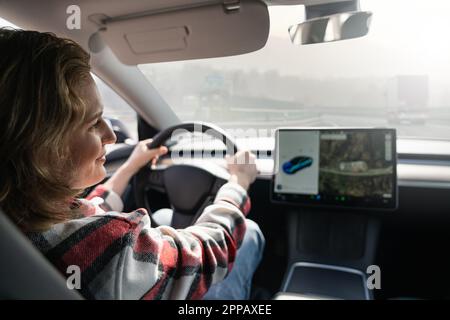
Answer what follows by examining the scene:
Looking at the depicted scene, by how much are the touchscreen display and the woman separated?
0.86 m

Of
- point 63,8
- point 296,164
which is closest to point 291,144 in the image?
point 296,164

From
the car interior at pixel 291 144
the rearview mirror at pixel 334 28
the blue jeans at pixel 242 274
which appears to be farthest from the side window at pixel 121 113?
the rearview mirror at pixel 334 28

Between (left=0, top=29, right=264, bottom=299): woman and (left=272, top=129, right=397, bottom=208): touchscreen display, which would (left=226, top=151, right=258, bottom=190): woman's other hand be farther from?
(left=0, top=29, right=264, bottom=299): woman

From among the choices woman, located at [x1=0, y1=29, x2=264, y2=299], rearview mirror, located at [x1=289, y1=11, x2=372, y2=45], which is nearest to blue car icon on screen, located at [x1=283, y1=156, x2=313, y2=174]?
rearview mirror, located at [x1=289, y1=11, x2=372, y2=45]

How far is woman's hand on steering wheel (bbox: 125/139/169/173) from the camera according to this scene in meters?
1.65

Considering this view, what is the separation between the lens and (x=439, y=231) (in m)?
1.76

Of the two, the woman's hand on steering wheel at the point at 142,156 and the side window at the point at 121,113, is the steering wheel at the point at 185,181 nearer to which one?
the woman's hand on steering wheel at the point at 142,156

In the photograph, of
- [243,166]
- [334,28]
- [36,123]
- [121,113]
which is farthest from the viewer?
[121,113]

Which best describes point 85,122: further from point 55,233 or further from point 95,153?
point 55,233

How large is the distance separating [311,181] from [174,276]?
929 mm

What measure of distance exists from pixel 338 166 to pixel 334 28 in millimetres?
595

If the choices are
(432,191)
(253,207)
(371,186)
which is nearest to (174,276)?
(371,186)

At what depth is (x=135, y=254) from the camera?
712 millimetres

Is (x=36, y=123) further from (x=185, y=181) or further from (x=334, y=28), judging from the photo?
(x=185, y=181)
